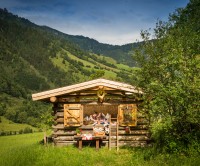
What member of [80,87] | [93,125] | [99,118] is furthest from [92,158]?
[99,118]

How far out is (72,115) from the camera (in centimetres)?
1675

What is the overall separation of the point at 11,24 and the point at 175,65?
194m

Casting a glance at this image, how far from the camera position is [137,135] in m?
17.1

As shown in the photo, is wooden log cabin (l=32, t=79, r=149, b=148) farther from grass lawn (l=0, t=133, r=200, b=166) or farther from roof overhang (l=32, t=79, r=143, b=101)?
grass lawn (l=0, t=133, r=200, b=166)

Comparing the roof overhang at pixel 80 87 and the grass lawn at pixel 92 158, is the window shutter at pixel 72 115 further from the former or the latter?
the grass lawn at pixel 92 158

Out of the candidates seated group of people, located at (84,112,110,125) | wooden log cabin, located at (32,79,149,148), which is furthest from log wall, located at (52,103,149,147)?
seated group of people, located at (84,112,110,125)

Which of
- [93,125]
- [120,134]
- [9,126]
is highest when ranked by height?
[93,125]

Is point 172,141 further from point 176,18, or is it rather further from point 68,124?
point 176,18

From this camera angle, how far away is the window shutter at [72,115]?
54.9 ft

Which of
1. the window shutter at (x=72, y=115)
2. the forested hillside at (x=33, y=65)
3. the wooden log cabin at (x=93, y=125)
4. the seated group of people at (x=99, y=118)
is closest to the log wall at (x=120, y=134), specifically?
the wooden log cabin at (x=93, y=125)

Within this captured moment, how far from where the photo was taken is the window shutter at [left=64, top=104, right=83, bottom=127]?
16.7 meters

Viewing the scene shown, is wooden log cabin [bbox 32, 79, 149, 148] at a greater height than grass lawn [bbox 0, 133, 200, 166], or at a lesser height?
greater

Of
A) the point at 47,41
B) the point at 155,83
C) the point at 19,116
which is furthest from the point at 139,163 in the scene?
the point at 47,41

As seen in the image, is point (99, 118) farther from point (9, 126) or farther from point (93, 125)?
point (9, 126)
